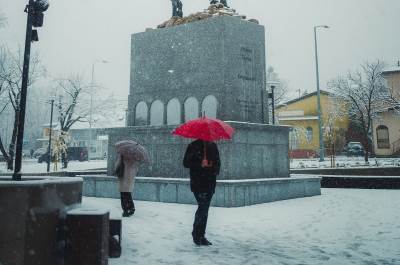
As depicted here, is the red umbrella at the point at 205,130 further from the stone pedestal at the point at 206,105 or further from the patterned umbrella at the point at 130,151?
the stone pedestal at the point at 206,105

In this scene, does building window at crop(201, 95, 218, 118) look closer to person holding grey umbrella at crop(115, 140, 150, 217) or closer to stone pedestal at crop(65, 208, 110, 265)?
person holding grey umbrella at crop(115, 140, 150, 217)

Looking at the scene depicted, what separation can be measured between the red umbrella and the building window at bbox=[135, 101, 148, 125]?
6.43 meters

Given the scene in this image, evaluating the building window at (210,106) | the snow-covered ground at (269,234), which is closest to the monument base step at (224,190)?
the snow-covered ground at (269,234)

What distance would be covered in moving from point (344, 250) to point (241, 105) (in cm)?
616

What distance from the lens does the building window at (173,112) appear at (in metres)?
11.6

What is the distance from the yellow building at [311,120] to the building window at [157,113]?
35808mm

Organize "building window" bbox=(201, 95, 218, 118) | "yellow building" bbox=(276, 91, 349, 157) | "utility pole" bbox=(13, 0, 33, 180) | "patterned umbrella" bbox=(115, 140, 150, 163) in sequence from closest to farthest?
"utility pole" bbox=(13, 0, 33, 180) < "patterned umbrella" bbox=(115, 140, 150, 163) < "building window" bbox=(201, 95, 218, 118) < "yellow building" bbox=(276, 91, 349, 157)

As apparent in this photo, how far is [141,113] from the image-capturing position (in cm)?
1242

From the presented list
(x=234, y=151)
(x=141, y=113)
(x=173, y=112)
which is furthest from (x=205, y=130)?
(x=141, y=113)

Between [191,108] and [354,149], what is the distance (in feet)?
125

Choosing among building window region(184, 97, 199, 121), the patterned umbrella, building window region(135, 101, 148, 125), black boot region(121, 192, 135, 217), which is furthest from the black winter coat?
building window region(135, 101, 148, 125)

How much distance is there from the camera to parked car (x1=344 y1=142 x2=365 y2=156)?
44.5 meters

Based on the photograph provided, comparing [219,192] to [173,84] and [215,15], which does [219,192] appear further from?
[215,15]

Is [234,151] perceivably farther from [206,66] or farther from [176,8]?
[176,8]
